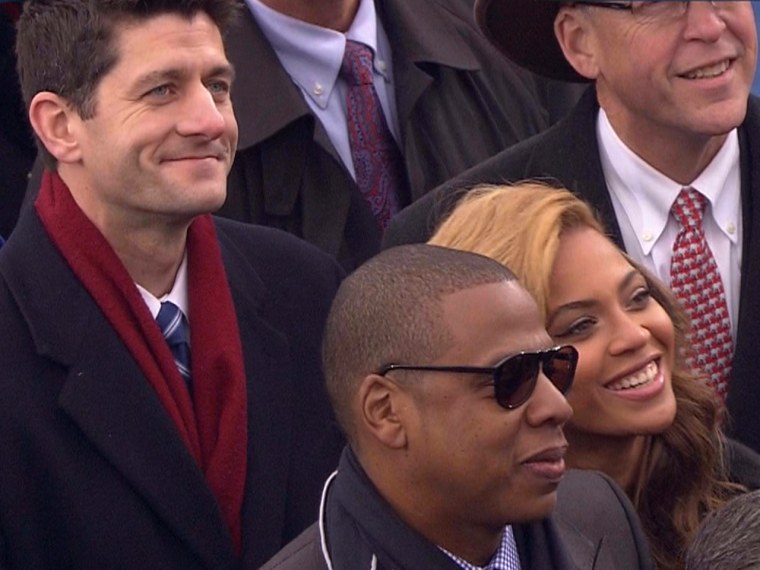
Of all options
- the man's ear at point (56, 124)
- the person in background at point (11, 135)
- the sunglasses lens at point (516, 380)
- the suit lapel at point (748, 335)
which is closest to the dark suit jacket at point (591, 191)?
the suit lapel at point (748, 335)

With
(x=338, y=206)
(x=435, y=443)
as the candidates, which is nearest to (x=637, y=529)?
(x=435, y=443)

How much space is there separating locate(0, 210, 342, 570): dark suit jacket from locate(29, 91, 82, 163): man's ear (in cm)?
13

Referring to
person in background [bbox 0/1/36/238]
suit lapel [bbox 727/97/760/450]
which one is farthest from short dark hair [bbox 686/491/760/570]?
person in background [bbox 0/1/36/238]

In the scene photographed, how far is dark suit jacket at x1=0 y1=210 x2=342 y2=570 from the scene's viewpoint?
113 inches

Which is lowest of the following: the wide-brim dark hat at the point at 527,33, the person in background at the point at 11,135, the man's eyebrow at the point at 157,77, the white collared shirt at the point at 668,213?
the person in background at the point at 11,135

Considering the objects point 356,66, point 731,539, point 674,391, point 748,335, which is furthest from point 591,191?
point 731,539

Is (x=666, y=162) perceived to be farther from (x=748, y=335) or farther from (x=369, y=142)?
(x=369, y=142)

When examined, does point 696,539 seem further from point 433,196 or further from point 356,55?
point 356,55

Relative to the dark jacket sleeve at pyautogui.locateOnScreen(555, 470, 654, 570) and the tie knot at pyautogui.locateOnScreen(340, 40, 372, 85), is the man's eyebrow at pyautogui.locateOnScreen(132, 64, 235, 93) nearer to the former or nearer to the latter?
the tie knot at pyautogui.locateOnScreen(340, 40, 372, 85)

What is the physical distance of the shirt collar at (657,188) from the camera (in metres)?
3.42

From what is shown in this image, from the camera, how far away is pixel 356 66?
12.8ft

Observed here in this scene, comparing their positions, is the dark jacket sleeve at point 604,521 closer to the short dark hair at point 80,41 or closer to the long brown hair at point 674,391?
the long brown hair at point 674,391

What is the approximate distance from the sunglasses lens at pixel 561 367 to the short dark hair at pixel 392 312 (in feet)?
0.42

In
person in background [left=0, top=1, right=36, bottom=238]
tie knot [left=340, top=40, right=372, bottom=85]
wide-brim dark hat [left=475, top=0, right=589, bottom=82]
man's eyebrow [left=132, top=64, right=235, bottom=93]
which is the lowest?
person in background [left=0, top=1, right=36, bottom=238]
